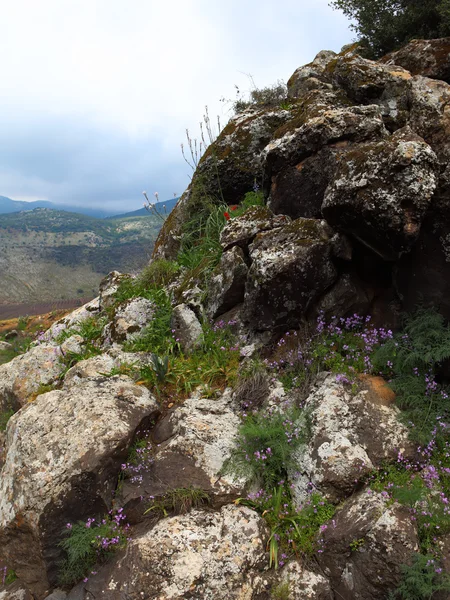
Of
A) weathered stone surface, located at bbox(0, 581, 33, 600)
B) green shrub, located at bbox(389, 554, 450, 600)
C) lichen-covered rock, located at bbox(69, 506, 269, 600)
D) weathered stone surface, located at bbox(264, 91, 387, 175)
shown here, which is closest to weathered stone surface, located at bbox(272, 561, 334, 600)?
lichen-covered rock, located at bbox(69, 506, 269, 600)

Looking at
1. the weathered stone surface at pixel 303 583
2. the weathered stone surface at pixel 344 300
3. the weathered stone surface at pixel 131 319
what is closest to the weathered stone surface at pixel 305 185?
the weathered stone surface at pixel 344 300

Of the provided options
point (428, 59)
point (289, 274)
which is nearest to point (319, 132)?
point (289, 274)

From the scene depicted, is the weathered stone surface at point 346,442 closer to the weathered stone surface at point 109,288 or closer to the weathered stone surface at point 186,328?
the weathered stone surface at point 186,328

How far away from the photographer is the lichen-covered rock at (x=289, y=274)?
18.7 feet

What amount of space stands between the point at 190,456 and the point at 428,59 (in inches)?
344

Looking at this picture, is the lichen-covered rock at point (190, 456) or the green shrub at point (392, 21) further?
the green shrub at point (392, 21)

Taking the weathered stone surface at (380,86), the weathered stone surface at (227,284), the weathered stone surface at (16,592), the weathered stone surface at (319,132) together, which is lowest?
the weathered stone surface at (16,592)

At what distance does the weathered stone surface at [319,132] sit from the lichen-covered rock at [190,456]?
183 inches

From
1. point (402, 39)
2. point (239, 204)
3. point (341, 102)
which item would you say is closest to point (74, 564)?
point (239, 204)

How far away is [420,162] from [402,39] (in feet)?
32.9

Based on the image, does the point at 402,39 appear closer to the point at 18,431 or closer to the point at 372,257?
the point at 372,257

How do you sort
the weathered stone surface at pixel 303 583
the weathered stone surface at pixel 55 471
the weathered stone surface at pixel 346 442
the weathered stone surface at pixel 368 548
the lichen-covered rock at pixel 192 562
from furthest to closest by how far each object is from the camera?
the weathered stone surface at pixel 55 471
the weathered stone surface at pixel 346 442
the lichen-covered rock at pixel 192 562
the weathered stone surface at pixel 303 583
the weathered stone surface at pixel 368 548

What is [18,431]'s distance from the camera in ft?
17.8

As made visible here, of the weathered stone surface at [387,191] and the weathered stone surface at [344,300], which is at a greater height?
the weathered stone surface at [387,191]
